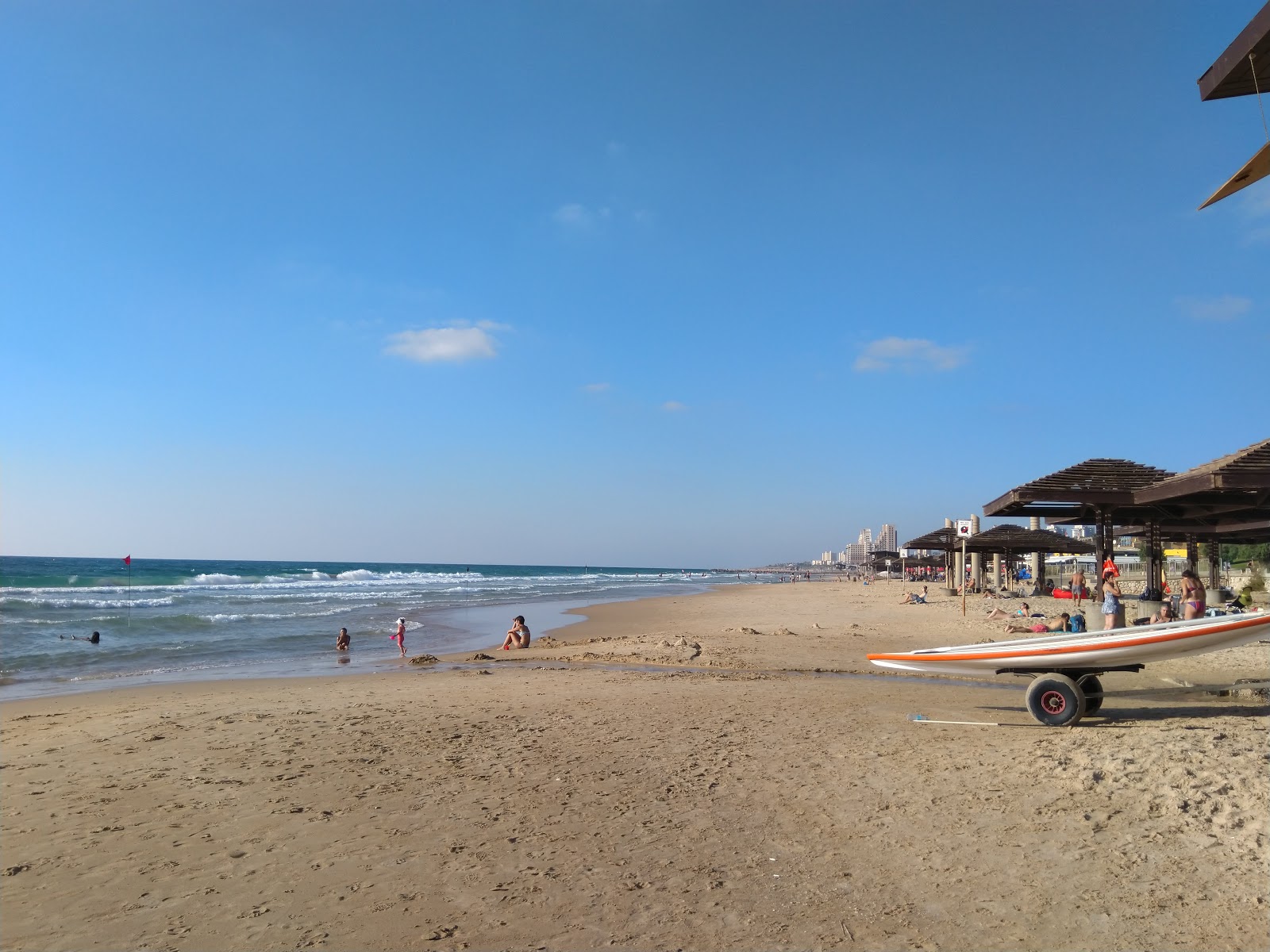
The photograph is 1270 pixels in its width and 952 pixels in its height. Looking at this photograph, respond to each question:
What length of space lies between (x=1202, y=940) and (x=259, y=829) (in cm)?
513

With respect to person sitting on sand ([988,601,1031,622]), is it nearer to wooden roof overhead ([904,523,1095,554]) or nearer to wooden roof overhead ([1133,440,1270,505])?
→ wooden roof overhead ([904,523,1095,554])

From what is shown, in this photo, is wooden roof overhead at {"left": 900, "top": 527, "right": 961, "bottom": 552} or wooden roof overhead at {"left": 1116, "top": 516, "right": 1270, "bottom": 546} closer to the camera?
wooden roof overhead at {"left": 1116, "top": 516, "right": 1270, "bottom": 546}

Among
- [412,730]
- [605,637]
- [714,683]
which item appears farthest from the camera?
[605,637]

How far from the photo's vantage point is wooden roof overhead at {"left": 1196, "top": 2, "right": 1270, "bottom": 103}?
4625mm

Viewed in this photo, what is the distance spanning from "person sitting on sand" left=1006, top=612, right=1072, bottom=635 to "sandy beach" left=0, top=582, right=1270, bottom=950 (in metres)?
4.07

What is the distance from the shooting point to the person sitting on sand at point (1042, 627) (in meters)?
13.4

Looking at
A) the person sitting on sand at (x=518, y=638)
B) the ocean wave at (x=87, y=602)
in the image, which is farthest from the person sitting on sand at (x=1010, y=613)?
the ocean wave at (x=87, y=602)

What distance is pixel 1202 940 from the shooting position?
140 inches

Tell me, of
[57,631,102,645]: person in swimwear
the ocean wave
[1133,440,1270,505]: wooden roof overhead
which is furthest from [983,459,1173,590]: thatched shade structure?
the ocean wave

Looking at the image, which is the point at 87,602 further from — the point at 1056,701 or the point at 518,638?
the point at 1056,701

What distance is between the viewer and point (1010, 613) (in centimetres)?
2075

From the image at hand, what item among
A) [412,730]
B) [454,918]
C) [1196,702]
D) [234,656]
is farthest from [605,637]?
[454,918]

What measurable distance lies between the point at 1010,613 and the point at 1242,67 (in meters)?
18.1

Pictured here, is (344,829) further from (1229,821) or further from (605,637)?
(605,637)
